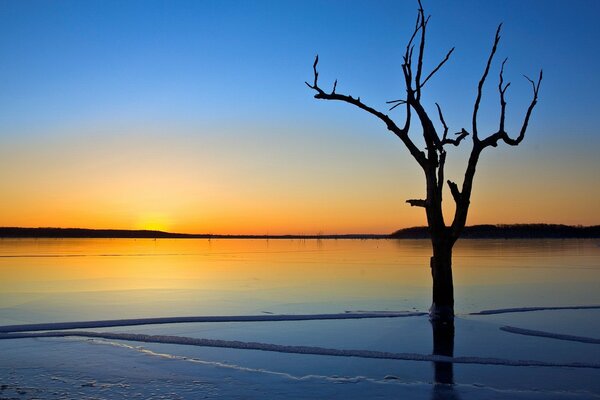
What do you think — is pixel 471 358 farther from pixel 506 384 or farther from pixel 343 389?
pixel 343 389

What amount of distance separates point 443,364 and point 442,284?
4737 mm

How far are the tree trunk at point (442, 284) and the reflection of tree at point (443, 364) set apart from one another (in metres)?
0.39

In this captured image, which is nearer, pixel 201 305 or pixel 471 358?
pixel 471 358

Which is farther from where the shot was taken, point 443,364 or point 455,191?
point 455,191

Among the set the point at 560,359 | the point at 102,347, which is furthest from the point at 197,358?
the point at 560,359

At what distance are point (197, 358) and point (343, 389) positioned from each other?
2.77m

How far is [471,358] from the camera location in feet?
28.9

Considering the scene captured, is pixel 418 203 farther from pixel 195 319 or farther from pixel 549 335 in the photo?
pixel 195 319

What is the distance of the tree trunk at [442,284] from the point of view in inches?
512

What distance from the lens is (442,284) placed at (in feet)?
43.1

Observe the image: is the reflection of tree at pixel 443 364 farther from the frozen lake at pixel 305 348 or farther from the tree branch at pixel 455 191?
the tree branch at pixel 455 191

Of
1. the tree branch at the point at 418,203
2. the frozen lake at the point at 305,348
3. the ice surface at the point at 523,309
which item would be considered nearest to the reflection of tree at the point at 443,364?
the frozen lake at the point at 305,348

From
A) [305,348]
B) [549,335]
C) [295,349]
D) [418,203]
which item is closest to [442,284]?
[418,203]

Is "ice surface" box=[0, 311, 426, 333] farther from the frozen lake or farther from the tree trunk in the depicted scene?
the tree trunk
